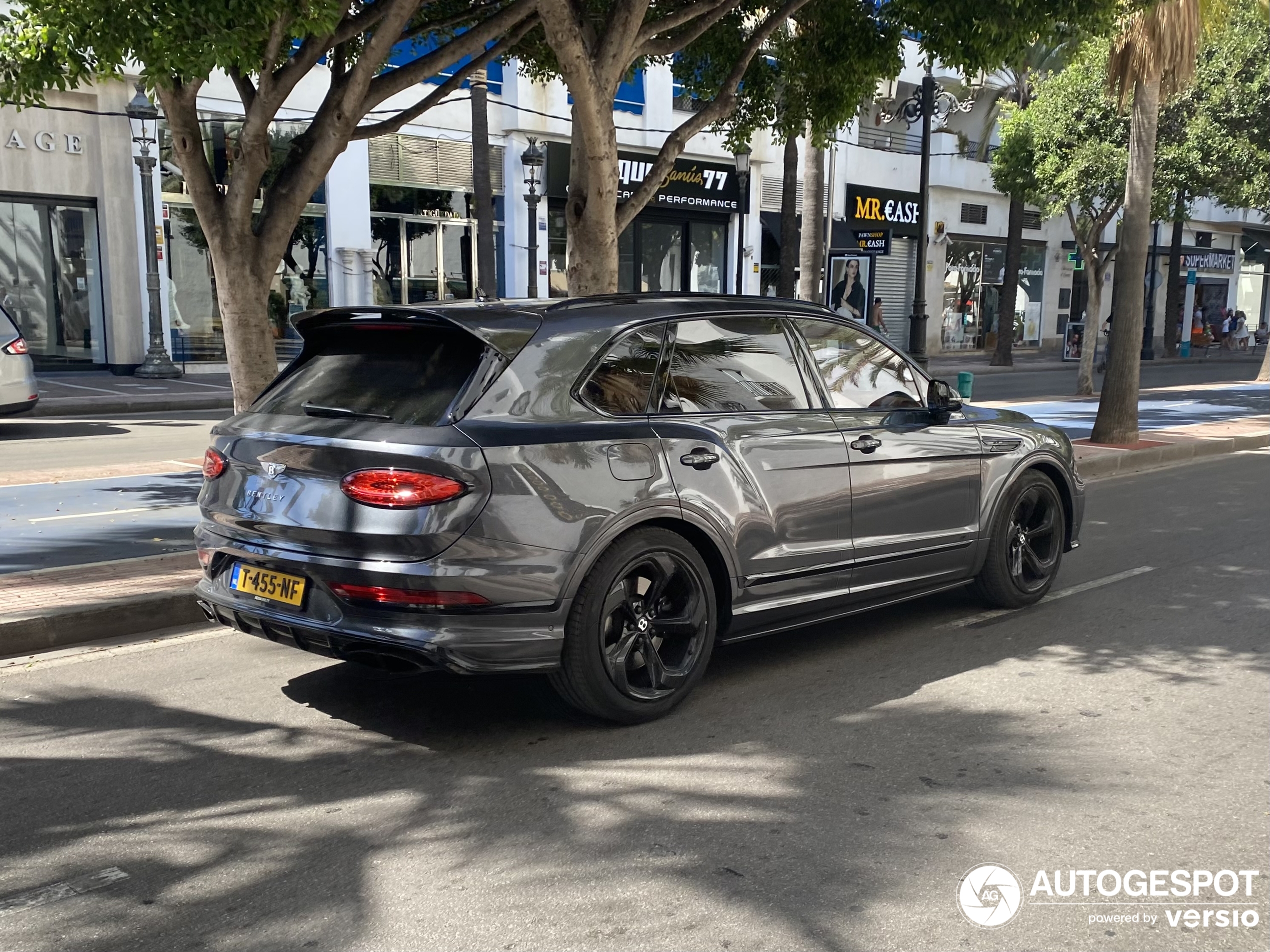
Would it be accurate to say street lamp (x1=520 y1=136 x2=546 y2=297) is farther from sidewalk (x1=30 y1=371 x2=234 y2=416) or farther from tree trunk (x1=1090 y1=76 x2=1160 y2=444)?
tree trunk (x1=1090 y1=76 x2=1160 y2=444)

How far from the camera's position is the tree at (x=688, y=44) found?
8.99 m

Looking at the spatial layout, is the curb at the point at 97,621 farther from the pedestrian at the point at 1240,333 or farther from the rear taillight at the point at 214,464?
the pedestrian at the point at 1240,333

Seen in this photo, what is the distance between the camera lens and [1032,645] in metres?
6.02

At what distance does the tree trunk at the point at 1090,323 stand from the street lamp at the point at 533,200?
34.3 feet

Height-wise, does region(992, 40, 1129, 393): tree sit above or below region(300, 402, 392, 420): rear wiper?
above

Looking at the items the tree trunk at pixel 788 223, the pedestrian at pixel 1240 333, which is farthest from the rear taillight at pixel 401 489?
the pedestrian at pixel 1240 333

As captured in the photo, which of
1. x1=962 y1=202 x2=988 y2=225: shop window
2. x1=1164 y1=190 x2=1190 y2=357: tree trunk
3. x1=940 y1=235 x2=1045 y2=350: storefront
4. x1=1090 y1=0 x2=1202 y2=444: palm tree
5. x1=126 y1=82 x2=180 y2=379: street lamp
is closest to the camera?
x1=1090 y1=0 x2=1202 y2=444: palm tree

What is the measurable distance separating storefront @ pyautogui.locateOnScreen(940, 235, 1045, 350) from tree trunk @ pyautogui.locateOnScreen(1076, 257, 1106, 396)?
1508 centimetres

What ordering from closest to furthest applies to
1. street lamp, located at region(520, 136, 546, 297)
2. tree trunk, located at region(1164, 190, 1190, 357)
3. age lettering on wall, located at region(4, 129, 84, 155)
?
1. age lettering on wall, located at region(4, 129, 84, 155)
2. street lamp, located at region(520, 136, 546, 297)
3. tree trunk, located at region(1164, 190, 1190, 357)

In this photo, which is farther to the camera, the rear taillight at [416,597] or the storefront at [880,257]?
the storefront at [880,257]

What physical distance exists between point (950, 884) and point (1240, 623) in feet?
12.6

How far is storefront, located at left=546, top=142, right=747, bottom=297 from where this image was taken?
30266 millimetres

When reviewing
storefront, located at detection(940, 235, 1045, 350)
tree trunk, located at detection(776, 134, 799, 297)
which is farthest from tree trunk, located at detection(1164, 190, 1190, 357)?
tree trunk, located at detection(776, 134, 799, 297)

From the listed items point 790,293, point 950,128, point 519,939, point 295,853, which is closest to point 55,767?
point 295,853
